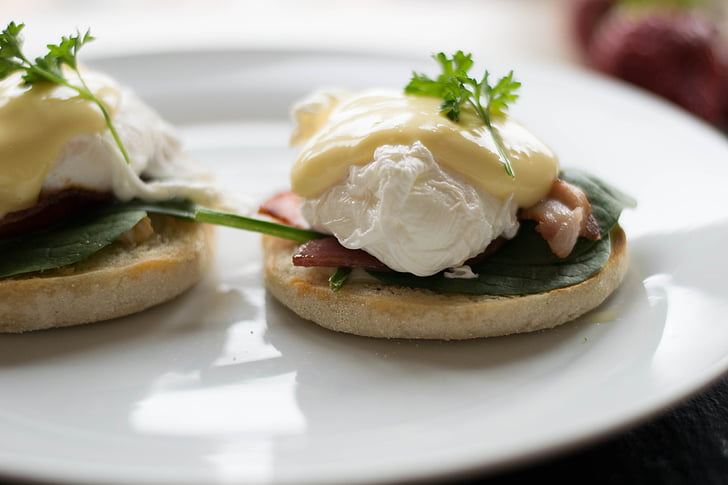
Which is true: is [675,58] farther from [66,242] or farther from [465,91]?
[66,242]

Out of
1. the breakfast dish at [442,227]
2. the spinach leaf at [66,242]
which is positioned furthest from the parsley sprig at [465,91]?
the spinach leaf at [66,242]

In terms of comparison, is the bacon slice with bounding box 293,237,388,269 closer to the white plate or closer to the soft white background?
the white plate

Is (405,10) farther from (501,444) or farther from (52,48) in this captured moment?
(501,444)

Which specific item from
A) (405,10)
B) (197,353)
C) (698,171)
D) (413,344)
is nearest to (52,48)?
(197,353)

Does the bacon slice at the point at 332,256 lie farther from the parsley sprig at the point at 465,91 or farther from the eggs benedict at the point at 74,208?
the parsley sprig at the point at 465,91

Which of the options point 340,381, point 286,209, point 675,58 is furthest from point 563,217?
point 675,58

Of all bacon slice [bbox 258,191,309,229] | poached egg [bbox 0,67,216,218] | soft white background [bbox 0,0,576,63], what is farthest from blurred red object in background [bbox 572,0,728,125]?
poached egg [bbox 0,67,216,218]
